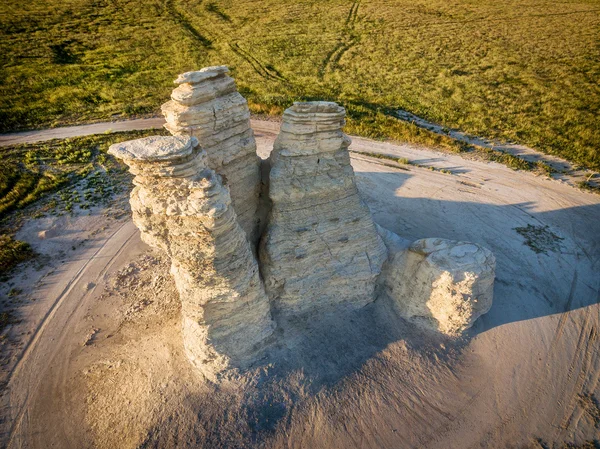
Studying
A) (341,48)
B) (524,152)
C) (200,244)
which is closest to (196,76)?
(200,244)

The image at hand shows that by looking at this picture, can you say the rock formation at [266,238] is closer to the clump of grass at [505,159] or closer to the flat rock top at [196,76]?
the flat rock top at [196,76]

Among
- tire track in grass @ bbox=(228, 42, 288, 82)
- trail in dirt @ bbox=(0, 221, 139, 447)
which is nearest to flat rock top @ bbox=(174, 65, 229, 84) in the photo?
trail in dirt @ bbox=(0, 221, 139, 447)

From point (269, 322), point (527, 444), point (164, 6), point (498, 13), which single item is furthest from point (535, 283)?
point (164, 6)

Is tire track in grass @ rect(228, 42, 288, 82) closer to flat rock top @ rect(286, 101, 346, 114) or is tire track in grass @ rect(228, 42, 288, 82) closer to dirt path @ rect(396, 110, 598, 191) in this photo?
dirt path @ rect(396, 110, 598, 191)

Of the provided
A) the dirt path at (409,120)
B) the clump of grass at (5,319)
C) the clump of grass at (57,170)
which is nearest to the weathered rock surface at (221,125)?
the clump of grass at (5,319)

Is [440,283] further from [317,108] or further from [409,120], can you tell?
[409,120]

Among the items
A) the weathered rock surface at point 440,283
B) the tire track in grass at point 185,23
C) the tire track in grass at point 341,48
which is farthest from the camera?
the tire track in grass at point 185,23
